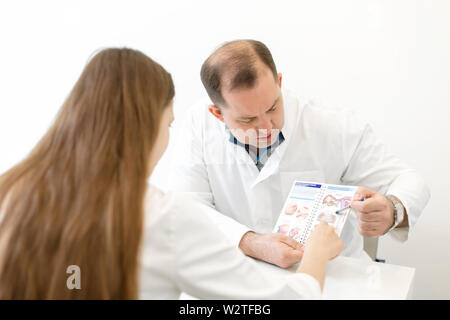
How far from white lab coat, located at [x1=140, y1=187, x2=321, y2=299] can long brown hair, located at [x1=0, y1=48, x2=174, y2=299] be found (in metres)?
0.04

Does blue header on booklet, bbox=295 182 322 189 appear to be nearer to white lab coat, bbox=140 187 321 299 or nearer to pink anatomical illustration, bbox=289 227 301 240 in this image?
pink anatomical illustration, bbox=289 227 301 240

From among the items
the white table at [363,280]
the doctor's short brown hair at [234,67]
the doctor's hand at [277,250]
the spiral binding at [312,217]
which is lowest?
the white table at [363,280]

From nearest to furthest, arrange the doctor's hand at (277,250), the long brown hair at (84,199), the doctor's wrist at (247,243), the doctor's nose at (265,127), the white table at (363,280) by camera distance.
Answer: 1. the long brown hair at (84,199)
2. the white table at (363,280)
3. the doctor's hand at (277,250)
4. the doctor's wrist at (247,243)
5. the doctor's nose at (265,127)

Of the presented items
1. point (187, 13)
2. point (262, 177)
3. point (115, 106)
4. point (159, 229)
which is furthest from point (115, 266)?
point (187, 13)

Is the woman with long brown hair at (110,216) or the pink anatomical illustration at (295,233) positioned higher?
the woman with long brown hair at (110,216)

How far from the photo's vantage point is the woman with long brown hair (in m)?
0.68

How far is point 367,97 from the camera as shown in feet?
6.09

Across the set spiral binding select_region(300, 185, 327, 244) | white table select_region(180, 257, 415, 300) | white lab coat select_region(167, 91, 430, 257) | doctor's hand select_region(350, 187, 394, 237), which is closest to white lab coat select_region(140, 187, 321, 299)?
white table select_region(180, 257, 415, 300)

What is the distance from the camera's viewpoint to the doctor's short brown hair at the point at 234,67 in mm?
1280

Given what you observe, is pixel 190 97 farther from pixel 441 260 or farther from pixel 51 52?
pixel 441 260

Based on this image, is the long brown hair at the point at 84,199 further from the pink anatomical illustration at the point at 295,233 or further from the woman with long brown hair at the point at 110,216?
the pink anatomical illustration at the point at 295,233

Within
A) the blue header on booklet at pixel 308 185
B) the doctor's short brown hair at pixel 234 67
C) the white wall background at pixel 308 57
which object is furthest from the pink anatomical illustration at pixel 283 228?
the white wall background at pixel 308 57

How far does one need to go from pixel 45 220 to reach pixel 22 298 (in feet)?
0.45

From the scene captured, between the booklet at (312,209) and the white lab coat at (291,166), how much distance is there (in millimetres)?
260
